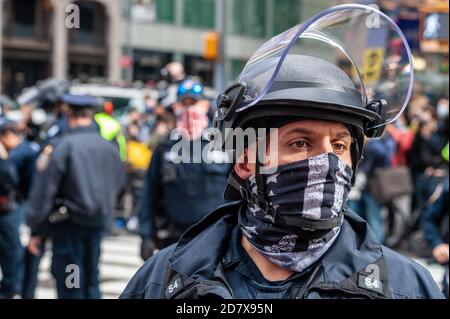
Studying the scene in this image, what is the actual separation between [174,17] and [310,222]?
122ft

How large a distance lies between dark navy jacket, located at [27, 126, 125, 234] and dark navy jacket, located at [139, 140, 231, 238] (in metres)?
0.43

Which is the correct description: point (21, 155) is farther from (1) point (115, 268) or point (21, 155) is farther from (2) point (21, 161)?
(1) point (115, 268)

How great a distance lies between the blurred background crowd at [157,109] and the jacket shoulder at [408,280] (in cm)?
170

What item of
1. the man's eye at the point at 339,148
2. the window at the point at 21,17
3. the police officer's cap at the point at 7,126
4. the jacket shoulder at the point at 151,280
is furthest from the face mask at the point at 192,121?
the window at the point at 21,17

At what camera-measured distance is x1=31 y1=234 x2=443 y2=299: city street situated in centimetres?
914

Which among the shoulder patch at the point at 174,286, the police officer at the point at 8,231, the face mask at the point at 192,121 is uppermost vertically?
the shoulder patch at the point at 174,286

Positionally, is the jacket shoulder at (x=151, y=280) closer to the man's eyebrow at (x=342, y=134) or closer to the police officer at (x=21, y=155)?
the man's eyebrow at (x=342, y=134)

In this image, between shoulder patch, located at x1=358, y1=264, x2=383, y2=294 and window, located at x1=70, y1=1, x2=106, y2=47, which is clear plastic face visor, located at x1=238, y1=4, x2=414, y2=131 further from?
window, located at x1=70, y1=1, x2=106, y2=47

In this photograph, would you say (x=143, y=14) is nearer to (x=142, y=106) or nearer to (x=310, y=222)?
(x=142, y=106)

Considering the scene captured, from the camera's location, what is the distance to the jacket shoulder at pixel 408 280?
2.20 metres

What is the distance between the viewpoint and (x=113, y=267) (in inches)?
417

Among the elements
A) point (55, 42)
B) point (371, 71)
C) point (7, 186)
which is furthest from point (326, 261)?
point (55, 42)

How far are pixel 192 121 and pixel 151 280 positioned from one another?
4.16 meters
